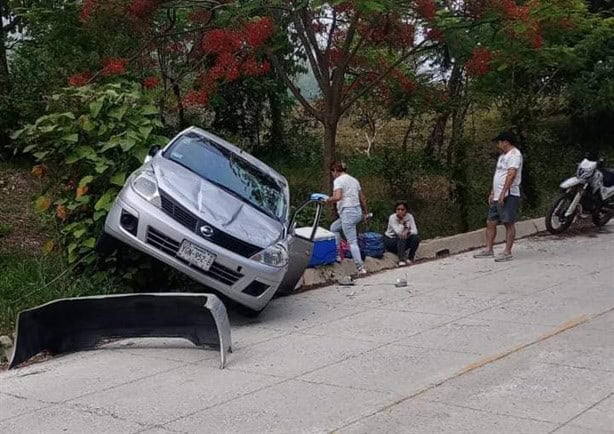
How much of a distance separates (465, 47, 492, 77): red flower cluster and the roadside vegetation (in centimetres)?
2

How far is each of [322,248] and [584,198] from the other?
18.3 ft

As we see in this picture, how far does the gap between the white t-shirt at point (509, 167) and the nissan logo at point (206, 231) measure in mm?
4986

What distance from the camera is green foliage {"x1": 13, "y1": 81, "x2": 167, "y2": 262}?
899 centimetres

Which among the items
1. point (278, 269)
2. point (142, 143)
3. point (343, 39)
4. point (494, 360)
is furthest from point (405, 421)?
point (343, 39)

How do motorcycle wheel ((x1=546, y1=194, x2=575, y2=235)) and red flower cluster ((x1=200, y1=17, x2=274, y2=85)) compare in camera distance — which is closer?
red flower cluster ((x1=200, y1=17, x2=274, y2=85))

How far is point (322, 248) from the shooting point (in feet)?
35.2

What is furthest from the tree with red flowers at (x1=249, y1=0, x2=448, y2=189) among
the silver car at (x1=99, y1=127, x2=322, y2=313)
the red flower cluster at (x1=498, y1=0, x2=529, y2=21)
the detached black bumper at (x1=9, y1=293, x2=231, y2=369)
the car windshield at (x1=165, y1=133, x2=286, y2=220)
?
the detached black bumper at (x1=9, y1=293, x2=231, y2=369)

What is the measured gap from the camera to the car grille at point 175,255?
307 inches

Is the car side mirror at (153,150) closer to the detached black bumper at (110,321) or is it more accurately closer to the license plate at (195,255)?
the license plate at (195,255)

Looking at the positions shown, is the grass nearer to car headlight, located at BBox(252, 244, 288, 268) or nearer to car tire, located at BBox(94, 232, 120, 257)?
car tire, located at BBox(94, 232, 120, 257)

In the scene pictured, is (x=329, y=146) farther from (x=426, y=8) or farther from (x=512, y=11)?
(x=512, y=11)

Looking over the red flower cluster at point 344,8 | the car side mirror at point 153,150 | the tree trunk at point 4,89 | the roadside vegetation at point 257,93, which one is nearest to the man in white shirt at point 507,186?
the roadside vegetation at point 257,93

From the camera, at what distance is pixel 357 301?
9406 millimetres

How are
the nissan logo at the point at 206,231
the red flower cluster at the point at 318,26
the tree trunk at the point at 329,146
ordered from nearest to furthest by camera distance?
the nissan logo at the point at 206,231, the tree trunk at the point at 329,146, the red flower cluster at the point at 318,26
